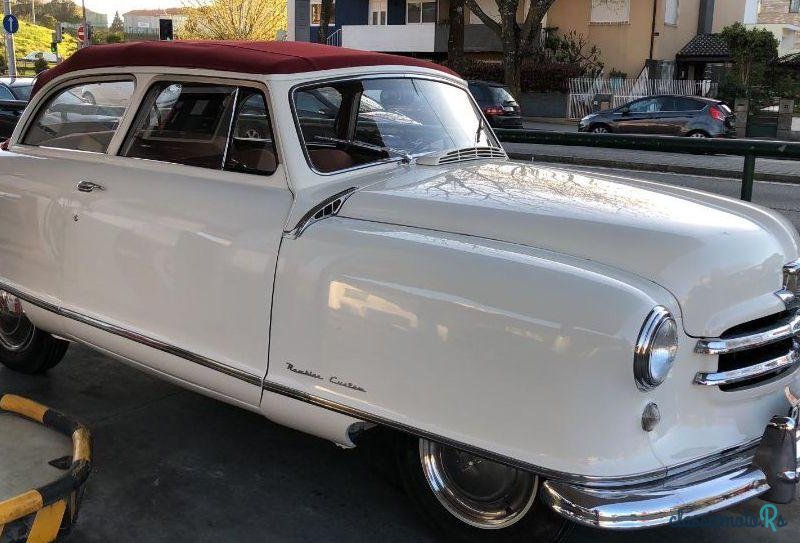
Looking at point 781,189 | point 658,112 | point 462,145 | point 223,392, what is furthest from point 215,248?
point 658,112

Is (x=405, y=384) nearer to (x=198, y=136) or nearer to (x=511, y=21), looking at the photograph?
(x=198, y=136)

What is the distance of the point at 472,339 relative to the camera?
2641 mm

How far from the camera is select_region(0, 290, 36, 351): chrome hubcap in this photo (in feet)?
15.5

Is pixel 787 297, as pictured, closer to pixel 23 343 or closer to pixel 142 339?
pixel 142 339

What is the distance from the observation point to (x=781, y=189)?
36.2ft

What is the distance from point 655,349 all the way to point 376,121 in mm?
1909

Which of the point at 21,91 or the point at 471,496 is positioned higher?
the point at 21,91

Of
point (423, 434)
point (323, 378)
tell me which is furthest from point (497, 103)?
point (423, 434)

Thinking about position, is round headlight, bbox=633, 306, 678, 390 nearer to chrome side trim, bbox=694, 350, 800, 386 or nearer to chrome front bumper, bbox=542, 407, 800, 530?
chrome side trim, bbox=694, 350, 800, 386

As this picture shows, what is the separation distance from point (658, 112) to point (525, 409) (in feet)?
68.8

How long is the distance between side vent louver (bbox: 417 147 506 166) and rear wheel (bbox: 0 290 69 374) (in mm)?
2467

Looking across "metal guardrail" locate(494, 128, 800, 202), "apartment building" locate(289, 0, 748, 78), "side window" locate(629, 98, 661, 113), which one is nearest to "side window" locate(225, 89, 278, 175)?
"metal guardrail" locate(494, 128, 800, 202)

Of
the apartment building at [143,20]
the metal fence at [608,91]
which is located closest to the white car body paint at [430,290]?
the metal fence at [608,91]

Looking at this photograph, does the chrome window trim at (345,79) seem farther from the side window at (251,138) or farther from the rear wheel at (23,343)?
the rear wheel at (23,343)
